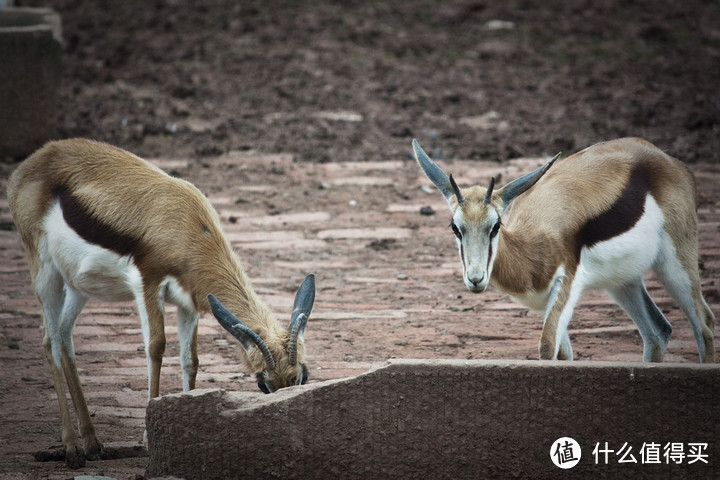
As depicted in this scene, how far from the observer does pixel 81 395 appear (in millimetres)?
5613

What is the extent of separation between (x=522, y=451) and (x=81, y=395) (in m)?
2.75

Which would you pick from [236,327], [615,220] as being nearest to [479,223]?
[615,220]

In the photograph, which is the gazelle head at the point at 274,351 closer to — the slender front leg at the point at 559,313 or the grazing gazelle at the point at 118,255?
the grazing gazelle at the point at 118,255

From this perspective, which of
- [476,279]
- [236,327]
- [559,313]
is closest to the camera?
[236,327]

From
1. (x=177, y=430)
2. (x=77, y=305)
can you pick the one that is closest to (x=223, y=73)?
(x=77, y=305)

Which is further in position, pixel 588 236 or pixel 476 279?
pixel 588 236

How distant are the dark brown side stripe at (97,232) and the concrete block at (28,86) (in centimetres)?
552

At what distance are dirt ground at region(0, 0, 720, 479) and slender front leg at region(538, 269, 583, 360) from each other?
26.3 inches

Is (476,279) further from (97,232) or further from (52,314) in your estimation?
(52,314)

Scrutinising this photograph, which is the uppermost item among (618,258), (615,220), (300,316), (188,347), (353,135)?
(615,220)

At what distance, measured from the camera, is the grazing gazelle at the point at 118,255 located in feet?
18.5

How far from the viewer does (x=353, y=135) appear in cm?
1139

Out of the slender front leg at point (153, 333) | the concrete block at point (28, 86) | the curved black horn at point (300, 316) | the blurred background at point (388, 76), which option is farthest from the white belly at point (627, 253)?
the concrete block at point (28, 86)

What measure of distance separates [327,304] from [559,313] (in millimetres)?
2319
